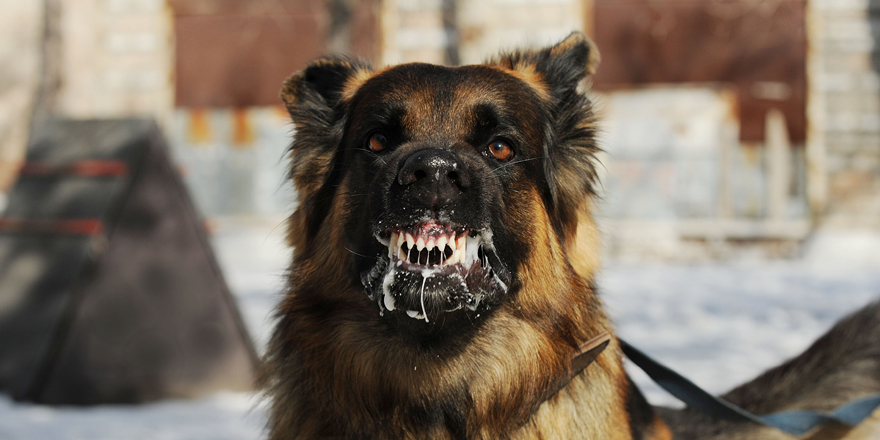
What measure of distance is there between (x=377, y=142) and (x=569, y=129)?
2.64 ft

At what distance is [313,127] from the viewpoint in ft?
9.48

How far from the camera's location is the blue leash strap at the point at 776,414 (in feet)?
8.51

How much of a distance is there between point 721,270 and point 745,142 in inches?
101

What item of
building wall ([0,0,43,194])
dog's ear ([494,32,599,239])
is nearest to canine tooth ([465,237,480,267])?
dog's ear ([494,32,599,239])

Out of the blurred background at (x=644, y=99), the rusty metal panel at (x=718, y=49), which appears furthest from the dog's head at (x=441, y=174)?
the rusty metal panel at (x=718, y=49)

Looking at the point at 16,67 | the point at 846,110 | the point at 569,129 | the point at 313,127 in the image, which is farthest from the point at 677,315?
the point at 16,67

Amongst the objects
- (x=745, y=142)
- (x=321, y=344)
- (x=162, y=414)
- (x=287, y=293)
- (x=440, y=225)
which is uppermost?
(x=745, y=142)

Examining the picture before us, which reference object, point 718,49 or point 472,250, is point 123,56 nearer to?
point 718,49

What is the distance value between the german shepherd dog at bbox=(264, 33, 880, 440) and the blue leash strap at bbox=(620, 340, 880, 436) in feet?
0.46

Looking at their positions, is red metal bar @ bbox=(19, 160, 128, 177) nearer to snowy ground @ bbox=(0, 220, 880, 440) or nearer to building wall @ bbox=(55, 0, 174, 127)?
snowy ground @ bbox=(0, 220, 880, 440)

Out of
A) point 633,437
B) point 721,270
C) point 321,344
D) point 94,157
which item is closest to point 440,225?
point 321,344

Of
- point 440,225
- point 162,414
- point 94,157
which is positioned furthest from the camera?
point 94,157

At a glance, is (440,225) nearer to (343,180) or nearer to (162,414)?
(343,180)

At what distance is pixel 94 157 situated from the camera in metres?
4.94
